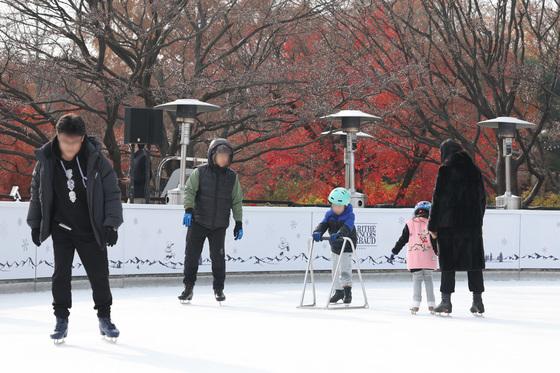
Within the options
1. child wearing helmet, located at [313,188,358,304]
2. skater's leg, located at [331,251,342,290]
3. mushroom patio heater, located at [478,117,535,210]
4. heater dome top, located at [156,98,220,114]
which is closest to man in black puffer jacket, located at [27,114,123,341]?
child wearing helmet, located at [313,188,358,304]

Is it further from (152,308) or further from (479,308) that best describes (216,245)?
(479,308)

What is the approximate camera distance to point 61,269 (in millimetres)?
7648

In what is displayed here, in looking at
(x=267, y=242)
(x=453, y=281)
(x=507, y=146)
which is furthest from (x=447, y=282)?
Result: (x=507, y=146)

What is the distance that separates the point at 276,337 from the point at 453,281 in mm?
2767

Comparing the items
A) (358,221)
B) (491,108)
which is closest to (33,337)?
(358,221)

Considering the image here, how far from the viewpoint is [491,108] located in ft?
91.1

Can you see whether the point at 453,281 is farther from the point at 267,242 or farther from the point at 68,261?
the point at 267,242

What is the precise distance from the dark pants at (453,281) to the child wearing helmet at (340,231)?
47.0 inches

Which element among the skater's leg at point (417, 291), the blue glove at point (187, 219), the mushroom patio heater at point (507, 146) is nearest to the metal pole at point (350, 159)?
the mushroom patio heater at point (507, 146)

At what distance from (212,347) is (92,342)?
86cm

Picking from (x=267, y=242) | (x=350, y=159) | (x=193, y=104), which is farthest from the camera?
(x=350, y=159)

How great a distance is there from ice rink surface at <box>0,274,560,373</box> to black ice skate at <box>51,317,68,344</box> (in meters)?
0.07

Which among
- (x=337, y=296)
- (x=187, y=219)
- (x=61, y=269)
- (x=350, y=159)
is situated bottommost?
(x=337, y=296)

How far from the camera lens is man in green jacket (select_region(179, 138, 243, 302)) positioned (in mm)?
11234
